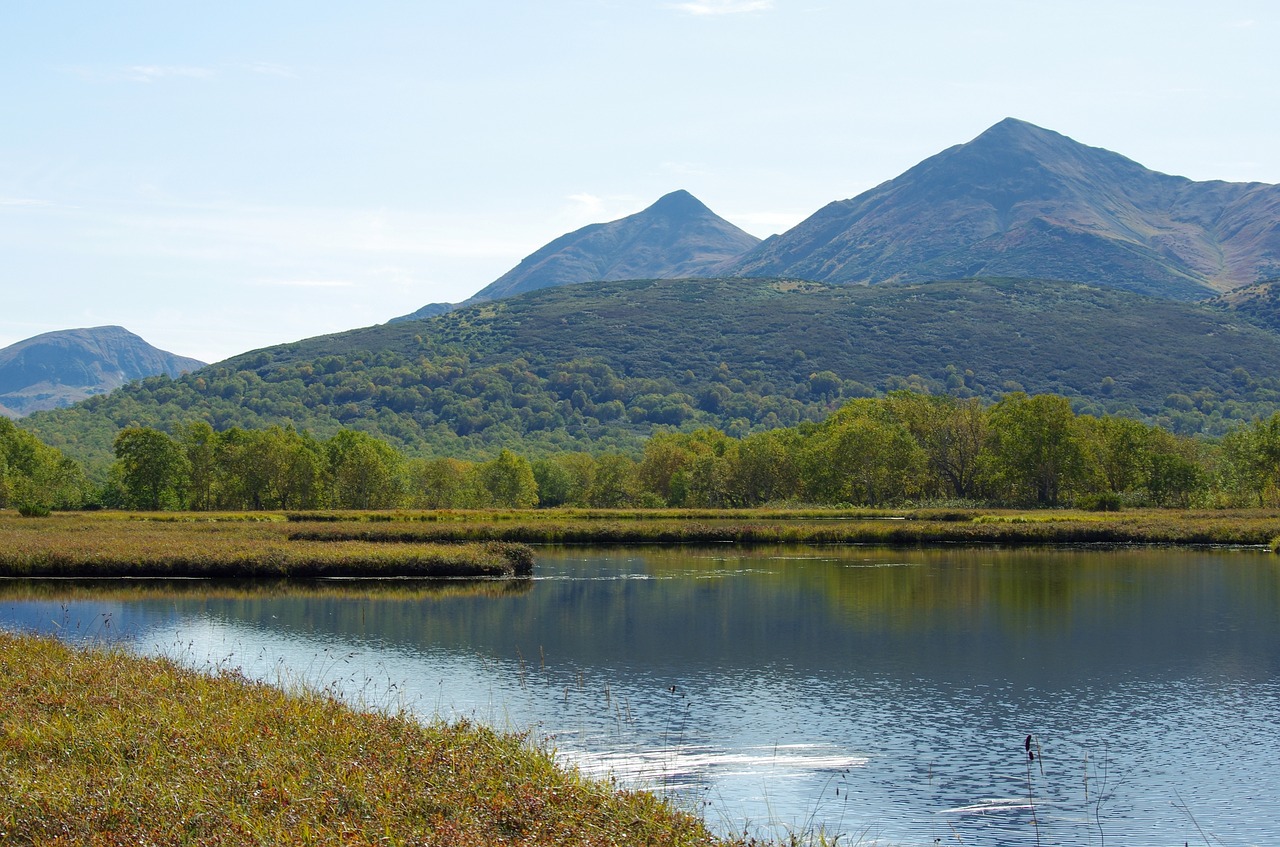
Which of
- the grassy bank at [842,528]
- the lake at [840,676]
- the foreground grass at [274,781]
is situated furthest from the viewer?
the grassy bank at [842,528]

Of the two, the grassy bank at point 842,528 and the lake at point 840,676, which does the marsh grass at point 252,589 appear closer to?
the lake at point 840,676

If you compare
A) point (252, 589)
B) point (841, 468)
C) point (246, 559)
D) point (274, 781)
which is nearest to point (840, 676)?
point (274, 781)

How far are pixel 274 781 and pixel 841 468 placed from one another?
92.9 metres

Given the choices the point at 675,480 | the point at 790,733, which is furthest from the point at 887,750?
the point at 675,480

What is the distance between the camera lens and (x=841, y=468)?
105 metres

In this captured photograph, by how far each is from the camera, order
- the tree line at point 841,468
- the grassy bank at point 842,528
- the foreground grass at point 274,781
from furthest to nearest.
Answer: the tree line at point 841,468 → the grassy bank at point 842,528 → the foreground grass at point 274,781

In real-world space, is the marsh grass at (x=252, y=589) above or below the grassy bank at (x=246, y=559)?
below

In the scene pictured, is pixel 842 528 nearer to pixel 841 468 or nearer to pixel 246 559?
pixel 841 468

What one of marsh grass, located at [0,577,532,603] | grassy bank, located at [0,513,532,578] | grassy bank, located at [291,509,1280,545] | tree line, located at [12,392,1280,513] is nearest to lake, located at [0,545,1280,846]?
marsh grass, located at [0,577,532,603]

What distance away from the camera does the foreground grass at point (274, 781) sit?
13.3 metres

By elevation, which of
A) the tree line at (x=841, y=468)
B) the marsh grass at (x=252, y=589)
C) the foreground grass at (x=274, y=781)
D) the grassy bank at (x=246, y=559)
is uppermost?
the tree line at (x=841, y=468)

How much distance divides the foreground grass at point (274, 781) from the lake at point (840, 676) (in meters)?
2.75

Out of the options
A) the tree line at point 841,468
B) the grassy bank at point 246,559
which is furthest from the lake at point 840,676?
the tree line at point 841,468

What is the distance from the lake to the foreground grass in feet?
9.02
